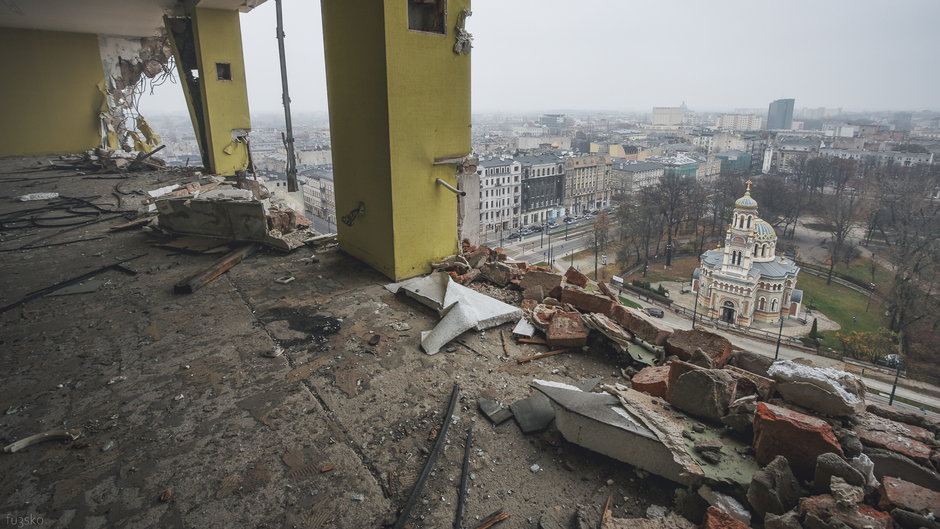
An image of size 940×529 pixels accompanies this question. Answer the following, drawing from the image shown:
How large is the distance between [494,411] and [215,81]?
383 inches

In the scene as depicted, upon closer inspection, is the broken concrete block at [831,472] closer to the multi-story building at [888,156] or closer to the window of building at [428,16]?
the window of building at [428,16]

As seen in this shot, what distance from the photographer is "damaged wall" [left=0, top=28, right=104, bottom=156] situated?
35.2ft

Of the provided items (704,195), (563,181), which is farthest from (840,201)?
(563,181)

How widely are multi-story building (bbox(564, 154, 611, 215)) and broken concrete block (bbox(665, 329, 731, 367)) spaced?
32960mm

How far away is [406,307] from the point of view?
3.75 metres

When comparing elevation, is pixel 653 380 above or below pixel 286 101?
below

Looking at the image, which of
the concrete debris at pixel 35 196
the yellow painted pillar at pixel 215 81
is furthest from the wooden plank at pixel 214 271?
the yellow painted pillar at pixel 215 81

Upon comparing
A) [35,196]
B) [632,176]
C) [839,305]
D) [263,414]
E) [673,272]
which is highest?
[35,196]

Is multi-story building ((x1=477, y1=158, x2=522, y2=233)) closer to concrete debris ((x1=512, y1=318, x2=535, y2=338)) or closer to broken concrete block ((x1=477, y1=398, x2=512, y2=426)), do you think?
concrete debris ((x1=512, y1=318, x2=535, y2=338))

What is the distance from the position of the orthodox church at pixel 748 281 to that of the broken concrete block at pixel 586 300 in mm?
15748

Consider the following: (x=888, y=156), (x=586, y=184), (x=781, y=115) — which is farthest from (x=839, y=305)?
(x=781, y=115)

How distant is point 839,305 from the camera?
62.9 ft

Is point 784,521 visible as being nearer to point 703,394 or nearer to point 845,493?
point 845,493

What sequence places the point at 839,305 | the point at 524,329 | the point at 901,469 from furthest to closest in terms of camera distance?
1. the point at 839,305
2. the point at 524,329
3. the point at 901,469
